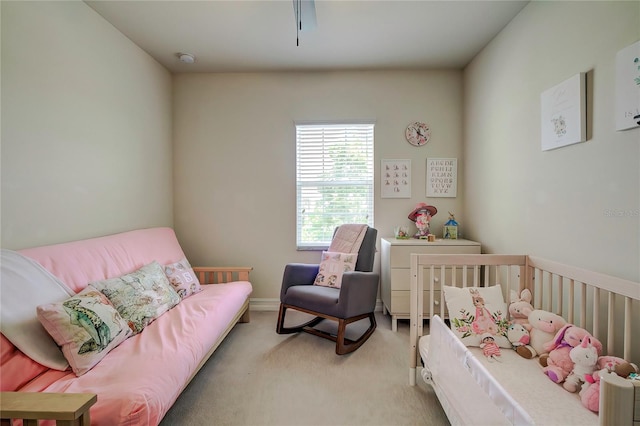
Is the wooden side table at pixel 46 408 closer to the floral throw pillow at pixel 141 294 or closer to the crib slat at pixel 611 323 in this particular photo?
the floral throw pillow at pixel 141 294

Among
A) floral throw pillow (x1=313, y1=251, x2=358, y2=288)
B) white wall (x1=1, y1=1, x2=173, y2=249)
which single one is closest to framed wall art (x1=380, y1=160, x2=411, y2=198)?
floral throw pillow (x1=313, y1=251, x2=358, y2=288)

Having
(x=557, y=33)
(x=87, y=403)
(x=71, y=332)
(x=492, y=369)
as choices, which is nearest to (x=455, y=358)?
(x=492, y=369)

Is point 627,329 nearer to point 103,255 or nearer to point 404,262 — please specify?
point 404,262

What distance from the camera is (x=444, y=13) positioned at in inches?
80.4

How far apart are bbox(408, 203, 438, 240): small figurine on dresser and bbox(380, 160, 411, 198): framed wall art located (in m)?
0.21

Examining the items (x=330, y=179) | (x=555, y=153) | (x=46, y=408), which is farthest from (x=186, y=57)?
(x=555, y=153)

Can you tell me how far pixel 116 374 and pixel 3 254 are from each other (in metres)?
0.82

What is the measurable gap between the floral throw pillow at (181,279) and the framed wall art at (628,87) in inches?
113

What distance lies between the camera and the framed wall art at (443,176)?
2943 millimetres

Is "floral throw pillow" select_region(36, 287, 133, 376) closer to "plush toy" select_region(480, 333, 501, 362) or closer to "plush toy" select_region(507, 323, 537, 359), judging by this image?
"plush toy" select_region(480, 333, 501, 362)

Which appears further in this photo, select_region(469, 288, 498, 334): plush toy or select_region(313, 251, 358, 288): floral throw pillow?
select_region(313, 251, 358, 288): floral throw pillow

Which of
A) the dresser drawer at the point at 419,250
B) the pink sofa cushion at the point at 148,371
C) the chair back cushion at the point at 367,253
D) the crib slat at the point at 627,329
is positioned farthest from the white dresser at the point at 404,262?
the pink sofa cushion at the point at 148,371

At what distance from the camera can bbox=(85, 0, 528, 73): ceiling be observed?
1979mm

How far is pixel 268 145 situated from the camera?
3.00m
